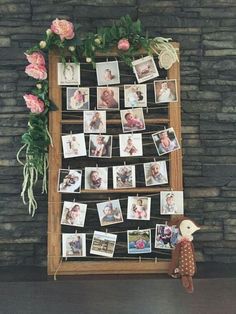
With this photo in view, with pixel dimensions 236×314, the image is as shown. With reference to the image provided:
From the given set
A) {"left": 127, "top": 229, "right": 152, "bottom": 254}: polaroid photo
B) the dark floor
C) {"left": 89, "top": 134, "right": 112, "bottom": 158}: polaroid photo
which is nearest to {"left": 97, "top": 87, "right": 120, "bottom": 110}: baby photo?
{"left": 89, "top": 134, "right": 112, "bottom": 158}: polaroid photo

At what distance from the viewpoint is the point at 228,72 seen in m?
1.98

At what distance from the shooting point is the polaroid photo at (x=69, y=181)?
1.86 meters

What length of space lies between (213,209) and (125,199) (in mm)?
395

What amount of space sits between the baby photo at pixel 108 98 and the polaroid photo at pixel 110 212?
41 centimetres

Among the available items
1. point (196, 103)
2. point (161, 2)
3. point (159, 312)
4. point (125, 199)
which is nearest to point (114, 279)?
point (159, 312)

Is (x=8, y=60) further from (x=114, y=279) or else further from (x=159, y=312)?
(x=159, y=312)

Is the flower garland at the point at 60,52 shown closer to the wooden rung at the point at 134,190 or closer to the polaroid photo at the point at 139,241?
the wooden rung at the point at 134,190

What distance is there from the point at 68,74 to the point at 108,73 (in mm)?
173

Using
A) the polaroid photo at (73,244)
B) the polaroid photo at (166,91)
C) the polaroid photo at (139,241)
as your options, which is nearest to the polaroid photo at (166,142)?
the polaroid photo at (166,91)

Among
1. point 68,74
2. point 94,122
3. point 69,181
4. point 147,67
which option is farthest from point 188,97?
point 69,181

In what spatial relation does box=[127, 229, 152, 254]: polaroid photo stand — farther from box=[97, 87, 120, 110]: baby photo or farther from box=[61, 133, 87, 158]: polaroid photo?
box=[97, 87, 120, 110]: baby photo

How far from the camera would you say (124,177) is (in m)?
1.89

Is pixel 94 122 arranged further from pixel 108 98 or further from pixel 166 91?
pixel 166 91

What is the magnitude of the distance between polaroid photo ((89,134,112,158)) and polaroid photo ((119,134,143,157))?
0.05 m
